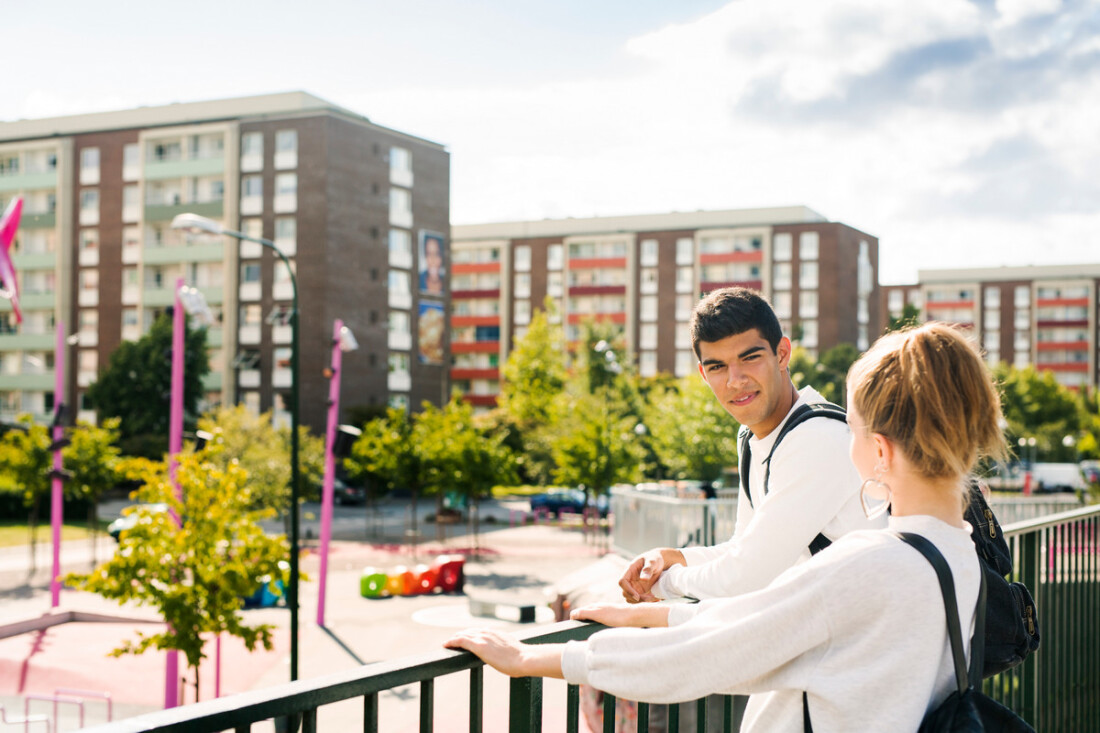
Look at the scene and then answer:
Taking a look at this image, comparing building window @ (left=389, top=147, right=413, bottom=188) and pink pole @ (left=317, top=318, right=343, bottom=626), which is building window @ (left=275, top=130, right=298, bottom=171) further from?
pink pole @ (left=317, top=318, right=343, bottom=626)

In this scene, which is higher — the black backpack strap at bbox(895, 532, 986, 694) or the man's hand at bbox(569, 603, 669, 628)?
the black backpack strap at bbox(895, 532, 986, 694)

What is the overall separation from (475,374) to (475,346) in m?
2.58

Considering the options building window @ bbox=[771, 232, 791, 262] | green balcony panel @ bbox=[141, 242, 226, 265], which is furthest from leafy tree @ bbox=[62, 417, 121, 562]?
building window @ bbox=[771, 232, 791, 262]

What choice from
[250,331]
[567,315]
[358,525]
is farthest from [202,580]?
[567,315]

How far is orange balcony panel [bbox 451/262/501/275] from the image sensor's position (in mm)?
86012

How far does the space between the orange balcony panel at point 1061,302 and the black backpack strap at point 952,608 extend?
110 m

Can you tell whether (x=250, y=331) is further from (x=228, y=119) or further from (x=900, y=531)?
(x=900, y=531)

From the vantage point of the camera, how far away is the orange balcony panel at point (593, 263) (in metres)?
81.3

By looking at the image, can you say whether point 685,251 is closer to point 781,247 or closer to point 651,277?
point 651,277

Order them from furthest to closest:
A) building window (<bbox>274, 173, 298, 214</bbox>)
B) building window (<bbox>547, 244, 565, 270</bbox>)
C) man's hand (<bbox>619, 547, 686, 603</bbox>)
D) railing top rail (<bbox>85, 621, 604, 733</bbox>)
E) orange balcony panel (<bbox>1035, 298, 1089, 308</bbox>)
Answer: orange balcony panel (<bbox>1035, 298, 1089, 308</bbox>) < building window (<bbox>547, 244, 565, 270</bbox>) < building window (<bbox>274, 173, 298, 214</bbox>) < man's hand (<bbox>619, 547, 686, 603</bbox>) < railing top rail (<bbox>85, 621, 604, 733</bbox>)

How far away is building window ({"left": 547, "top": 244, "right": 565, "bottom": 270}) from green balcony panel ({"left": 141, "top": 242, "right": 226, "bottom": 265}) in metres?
31.1

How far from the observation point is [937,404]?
67.6 inches

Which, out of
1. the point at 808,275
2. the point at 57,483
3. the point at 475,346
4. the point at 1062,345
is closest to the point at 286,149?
the point at 475,346

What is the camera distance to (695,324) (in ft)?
10.2
